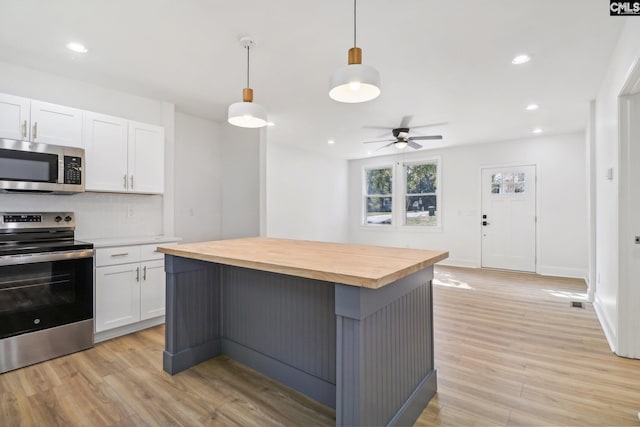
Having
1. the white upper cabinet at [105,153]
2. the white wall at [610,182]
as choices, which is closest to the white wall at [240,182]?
the white upper cabinet at [105,153]

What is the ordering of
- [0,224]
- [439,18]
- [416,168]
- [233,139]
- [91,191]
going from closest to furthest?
[439,18], [0,224], [91,191], [233,139], [416,168]

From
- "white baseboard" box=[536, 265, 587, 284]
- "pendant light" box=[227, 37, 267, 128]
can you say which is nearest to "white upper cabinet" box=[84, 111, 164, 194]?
"pendant light" box=[227, 37, 267, 128]

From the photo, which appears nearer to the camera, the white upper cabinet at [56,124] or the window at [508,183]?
the white upper cabinet at [56,124]

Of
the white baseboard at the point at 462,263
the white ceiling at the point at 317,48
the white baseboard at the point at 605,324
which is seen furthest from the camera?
the white baseboard at the point at 462,263

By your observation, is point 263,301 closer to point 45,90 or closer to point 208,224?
point 208,224

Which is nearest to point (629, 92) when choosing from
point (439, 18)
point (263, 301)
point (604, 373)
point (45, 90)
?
point (439, 18)

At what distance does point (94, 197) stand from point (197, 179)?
127 cm

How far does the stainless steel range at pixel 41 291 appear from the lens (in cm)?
240

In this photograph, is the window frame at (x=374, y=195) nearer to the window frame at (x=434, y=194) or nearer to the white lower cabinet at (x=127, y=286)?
the window frame at (x=434, y=194)

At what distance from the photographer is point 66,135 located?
9.47 feet

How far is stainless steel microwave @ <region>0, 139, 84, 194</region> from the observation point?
252 cm

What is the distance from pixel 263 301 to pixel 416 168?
5.86 metres

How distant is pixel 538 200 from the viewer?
19.0 ft

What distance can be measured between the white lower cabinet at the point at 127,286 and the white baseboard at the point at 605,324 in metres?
4.13
